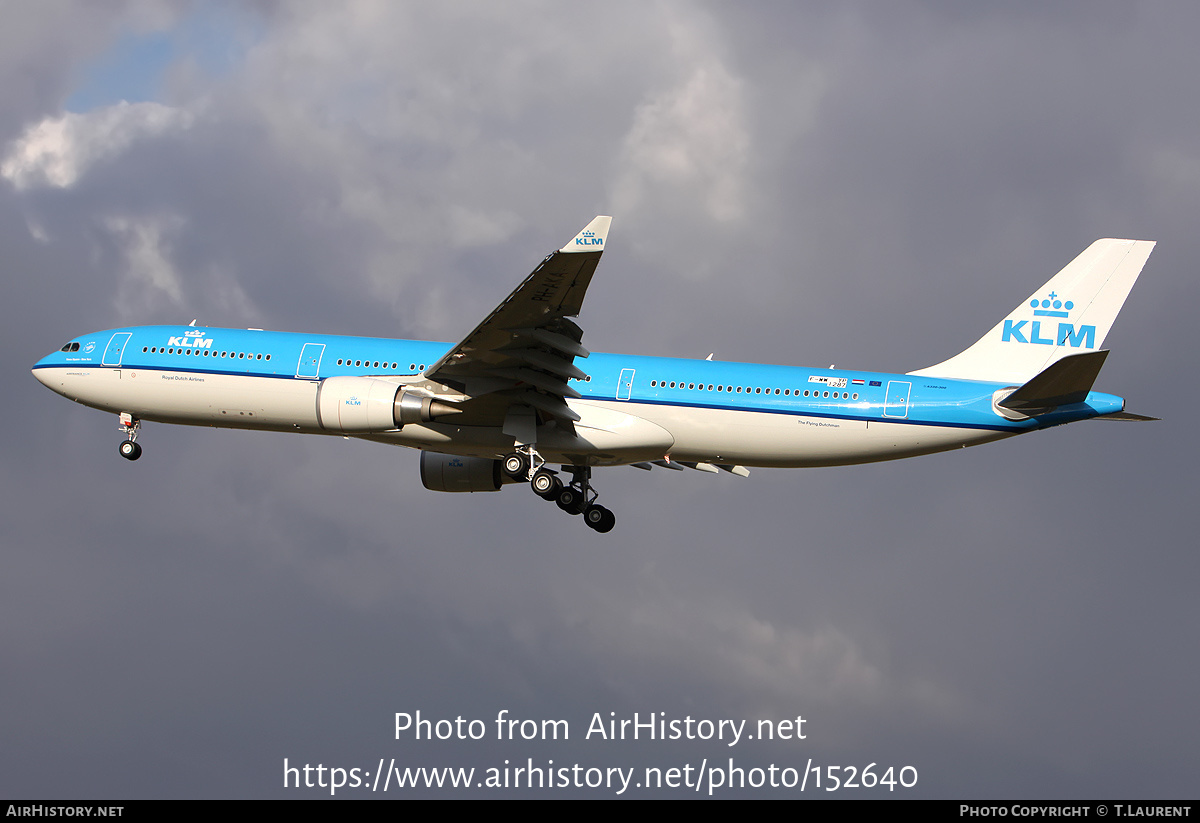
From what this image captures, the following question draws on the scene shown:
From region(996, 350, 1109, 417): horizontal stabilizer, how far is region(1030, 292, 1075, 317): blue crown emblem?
454 centimetres

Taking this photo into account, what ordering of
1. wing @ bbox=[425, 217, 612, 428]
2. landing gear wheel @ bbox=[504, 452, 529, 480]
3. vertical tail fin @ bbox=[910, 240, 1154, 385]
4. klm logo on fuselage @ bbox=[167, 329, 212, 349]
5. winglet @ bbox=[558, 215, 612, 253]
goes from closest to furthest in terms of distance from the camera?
winglet @ bbox=[558, 215, 612, 253] → wing @ bbox=[425, 217, 612, 428] → landing gear wheel @ bbox=[504, 452, 529, 480] → vertical tail fin @ bbox=[910, 240, 1154, 385] → klm logo on fuselage @ bbox=[167, 329, 212, 349]

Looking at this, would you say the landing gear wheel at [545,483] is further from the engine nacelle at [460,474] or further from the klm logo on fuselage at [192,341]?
the klm logo on fuselage at [192,341]

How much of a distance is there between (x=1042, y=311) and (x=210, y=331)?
81.6 feet

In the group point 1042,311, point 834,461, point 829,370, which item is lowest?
point 834,461

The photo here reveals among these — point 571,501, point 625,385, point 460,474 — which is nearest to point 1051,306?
point 625,385

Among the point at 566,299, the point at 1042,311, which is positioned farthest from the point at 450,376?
the point at 1042,311

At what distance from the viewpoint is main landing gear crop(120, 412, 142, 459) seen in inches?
1624

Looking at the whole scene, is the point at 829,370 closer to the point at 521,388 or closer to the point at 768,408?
the point at 768,408

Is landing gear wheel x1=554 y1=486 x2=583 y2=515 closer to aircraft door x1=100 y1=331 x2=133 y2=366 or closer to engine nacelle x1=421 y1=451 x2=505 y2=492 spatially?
engine nacelle x1=421 y1=451 x2=505 y2=492

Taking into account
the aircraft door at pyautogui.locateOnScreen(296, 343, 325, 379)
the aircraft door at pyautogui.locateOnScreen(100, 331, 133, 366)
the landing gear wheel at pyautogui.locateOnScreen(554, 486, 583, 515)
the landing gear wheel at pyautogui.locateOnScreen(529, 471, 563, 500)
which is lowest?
the landing gear wheel at pyautogui.locateOnScreen(529, 471, 563, 500)

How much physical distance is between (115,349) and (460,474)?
1134 centimetres

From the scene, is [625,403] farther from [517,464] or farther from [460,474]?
[460,474]

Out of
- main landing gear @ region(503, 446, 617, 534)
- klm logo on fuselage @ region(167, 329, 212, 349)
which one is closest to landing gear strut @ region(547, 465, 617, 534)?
main landing gear @ region(503, 446, 617, 534)

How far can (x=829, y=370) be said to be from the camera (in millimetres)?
37719
